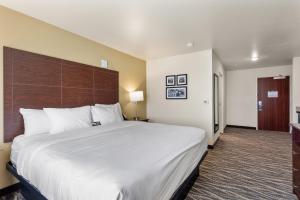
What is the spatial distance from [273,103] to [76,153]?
23.1 feet

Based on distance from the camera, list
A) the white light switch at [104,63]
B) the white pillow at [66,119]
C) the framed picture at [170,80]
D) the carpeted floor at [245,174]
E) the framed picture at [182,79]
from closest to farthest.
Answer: the carpeted floor at [245,174] → the white pillow at [66,119] → the white light switch at [104,63] → the framed picture at [182,79] → the framed picture at [170,80]

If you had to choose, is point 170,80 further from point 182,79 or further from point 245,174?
point 245,174

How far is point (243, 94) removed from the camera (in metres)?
6.68

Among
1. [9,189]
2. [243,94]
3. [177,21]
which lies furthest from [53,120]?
[243,94]

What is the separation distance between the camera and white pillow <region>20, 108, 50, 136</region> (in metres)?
2.22

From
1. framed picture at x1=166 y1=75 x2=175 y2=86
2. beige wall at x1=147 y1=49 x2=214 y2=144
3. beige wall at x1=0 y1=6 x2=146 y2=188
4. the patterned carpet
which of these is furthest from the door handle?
beige wall at x1=0 y1=6 x2=146 y2=188

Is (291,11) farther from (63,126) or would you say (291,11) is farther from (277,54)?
(63,126)

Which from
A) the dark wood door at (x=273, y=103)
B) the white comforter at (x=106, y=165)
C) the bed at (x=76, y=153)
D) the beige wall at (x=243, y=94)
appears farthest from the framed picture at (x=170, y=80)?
the dark wood door at (x=273, y=103)

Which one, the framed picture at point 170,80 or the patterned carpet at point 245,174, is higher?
the framed picture at point 170,80

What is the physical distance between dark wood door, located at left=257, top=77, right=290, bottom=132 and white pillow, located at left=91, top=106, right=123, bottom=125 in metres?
5.86

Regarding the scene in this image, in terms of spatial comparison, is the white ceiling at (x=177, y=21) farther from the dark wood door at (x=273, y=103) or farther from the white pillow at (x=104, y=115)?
the dark wood door at (x=273, y=103)

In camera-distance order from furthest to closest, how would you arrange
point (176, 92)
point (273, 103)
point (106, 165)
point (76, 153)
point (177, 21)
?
point (273, 103) < point (176, 92) < point (177, 21) < point (76, 153) < point (106, 165)

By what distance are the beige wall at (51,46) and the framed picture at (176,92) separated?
1.15 m

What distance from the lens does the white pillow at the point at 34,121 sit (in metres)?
2.22
